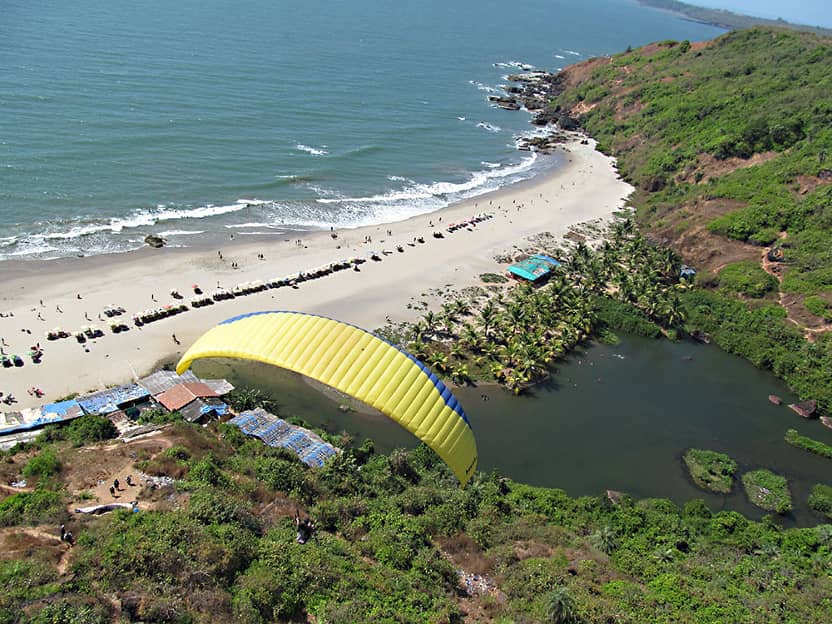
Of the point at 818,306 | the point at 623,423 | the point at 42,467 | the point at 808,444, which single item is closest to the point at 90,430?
the point at 42,467

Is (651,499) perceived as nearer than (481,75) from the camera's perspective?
Yes

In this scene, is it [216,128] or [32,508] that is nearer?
[32,508]

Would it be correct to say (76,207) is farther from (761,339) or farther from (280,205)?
(761,339)

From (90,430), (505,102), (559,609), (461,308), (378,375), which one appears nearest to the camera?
(559,609)

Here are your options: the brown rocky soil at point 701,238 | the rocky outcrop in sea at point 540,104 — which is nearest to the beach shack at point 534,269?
the brown rocky soil at point 701,238

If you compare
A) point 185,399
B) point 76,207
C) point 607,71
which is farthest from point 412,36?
point 185,399

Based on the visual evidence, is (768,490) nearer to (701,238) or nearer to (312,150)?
(701,238)

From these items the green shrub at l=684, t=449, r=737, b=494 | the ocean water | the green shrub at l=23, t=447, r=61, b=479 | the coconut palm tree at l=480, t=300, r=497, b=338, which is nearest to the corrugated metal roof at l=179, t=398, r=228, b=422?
the green shrub at l=23, t=447, r=61, b=479
